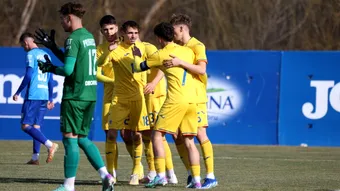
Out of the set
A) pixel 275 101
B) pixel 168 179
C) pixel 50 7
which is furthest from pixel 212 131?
pixel 50 7

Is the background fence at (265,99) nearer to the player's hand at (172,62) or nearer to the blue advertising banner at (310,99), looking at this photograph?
the blue advertising banner at (310,99)

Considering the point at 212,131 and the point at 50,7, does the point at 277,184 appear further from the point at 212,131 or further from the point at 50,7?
the point at 50,7

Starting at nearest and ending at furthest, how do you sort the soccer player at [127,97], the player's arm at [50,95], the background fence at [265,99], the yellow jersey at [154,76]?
1. the soccer player at [127,97]
2. the yellow jersey at [154,76]
3. the player's arm at [50,95]
4. the background fence at [265,99]

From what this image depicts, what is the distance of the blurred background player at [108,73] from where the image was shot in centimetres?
1269

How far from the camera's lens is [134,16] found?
34438 mm

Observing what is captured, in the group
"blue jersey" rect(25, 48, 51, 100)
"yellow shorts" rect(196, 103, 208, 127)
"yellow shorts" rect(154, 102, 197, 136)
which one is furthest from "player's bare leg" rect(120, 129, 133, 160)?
"blue jersey" rect(25, 48, 51, 100)

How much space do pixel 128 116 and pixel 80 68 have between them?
234 centimetres

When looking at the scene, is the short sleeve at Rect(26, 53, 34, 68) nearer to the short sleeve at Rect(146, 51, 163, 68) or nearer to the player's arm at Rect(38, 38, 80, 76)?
the short sleeve at Rect(146, 51, 163, 68)

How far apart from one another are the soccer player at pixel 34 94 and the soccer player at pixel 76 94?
5280 mm

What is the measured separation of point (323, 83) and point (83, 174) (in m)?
8.69

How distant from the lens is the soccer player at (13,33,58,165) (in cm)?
1636

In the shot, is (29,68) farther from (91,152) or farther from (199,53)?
(91,152)

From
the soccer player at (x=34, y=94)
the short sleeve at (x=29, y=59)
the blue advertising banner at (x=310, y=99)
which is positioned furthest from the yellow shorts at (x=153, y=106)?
the blue advertising banner at (x=310, y=99)

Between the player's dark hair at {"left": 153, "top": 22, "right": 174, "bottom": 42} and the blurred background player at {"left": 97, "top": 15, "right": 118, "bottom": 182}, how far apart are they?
73 centimetres
